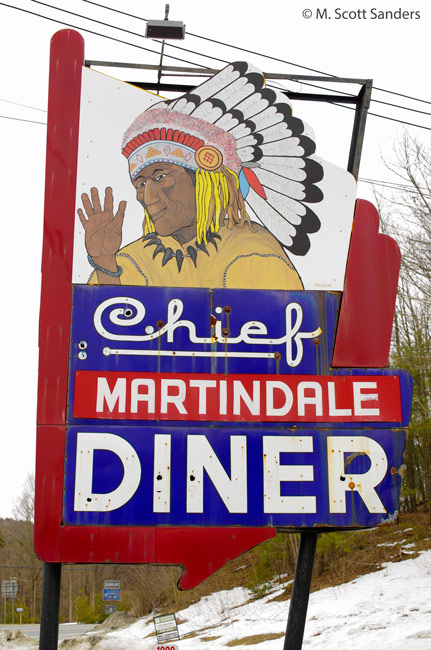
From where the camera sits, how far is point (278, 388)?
7145mm

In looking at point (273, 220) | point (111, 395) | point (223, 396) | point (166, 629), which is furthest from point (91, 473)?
point (166, 629)

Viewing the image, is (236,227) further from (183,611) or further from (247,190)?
(183,611)

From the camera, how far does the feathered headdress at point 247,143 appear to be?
781cm

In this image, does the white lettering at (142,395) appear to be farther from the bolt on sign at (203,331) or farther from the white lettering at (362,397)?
the white lettering at (362,397)

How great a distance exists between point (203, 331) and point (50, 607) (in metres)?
3.18

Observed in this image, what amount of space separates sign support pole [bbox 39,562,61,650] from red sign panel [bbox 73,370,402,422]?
1.55 metres

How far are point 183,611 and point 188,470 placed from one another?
828 inches

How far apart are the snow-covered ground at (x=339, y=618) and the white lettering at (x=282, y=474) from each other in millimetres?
5522

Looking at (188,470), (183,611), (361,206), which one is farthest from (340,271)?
(183,611)

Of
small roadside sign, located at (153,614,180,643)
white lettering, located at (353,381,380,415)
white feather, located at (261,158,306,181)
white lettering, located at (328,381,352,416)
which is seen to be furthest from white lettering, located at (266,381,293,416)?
small roadside sign, located at (153,614,180,643)

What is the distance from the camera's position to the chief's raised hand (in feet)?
24.4

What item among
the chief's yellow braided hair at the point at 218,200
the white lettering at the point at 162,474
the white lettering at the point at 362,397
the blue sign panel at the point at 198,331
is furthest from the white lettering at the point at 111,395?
the white lettering at the point at 362,397

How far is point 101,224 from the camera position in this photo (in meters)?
7.52

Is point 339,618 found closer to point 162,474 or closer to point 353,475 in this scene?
point 353,475
